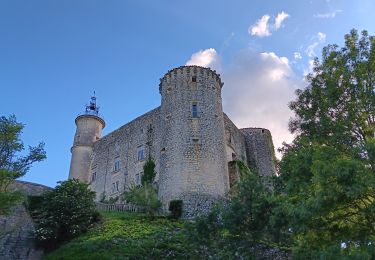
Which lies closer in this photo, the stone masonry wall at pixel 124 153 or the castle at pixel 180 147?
the castle at pixel 180 147

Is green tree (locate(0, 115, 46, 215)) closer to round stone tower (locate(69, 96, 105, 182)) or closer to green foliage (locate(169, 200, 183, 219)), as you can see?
green foliage (locate(169, 200, 183, 219))

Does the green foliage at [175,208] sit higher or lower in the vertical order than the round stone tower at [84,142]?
lower

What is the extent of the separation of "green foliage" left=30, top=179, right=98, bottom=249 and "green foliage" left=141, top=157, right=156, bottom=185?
9.73 meters

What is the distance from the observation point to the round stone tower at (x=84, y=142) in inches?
1706

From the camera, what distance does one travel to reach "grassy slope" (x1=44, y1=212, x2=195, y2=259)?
19.3 m

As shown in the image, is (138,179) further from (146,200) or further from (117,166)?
(146,200)

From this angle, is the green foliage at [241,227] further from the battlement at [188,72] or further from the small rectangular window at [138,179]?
the small rectangular window at [138,179]

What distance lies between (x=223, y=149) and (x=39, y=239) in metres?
15.4

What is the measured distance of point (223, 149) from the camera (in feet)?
104

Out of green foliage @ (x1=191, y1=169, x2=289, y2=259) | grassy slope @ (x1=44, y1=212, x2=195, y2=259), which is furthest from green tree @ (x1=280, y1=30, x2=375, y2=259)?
grassy slope @ (x1=44, y1=212, x2=195, y2=259)

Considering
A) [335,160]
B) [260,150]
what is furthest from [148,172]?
[335,160]

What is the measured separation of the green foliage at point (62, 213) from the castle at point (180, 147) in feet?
22.2

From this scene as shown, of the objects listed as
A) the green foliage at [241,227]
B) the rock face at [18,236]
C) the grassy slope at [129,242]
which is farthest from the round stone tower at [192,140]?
the green foliage at [241,227]

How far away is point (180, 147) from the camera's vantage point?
99.8 feet
